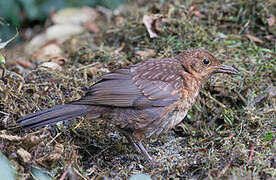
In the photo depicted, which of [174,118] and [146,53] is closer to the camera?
[174,118]

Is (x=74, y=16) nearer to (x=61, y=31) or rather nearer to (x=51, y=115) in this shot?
(x=61, y=31)

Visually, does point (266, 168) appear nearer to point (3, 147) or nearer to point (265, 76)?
point (265, 76)

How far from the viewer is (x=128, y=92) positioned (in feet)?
14.0

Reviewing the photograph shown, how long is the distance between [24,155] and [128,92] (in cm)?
122

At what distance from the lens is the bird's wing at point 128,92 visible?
4.18 m

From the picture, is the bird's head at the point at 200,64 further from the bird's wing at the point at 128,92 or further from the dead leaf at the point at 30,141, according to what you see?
the dead leaf at the point at 30,141

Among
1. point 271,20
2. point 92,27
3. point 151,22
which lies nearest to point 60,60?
point 151,22

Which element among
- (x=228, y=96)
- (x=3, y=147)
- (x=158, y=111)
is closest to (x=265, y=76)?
(x=228, y=96)

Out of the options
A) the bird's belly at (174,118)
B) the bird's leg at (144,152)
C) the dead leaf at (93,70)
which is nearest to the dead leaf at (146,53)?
the dead leaf at (93,70)

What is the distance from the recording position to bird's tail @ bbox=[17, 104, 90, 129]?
388 cm

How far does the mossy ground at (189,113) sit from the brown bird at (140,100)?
326mm

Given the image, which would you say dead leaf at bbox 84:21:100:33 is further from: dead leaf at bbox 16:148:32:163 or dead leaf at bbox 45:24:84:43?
dead leaf at bbox 16:148:32:163

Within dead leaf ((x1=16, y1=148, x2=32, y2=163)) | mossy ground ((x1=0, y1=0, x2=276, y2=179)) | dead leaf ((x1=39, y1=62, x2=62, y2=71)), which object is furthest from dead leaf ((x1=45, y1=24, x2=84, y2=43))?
dead leaf ((x1=16, y1=148, x2=32, y2=163))

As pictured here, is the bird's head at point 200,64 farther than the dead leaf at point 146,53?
No
